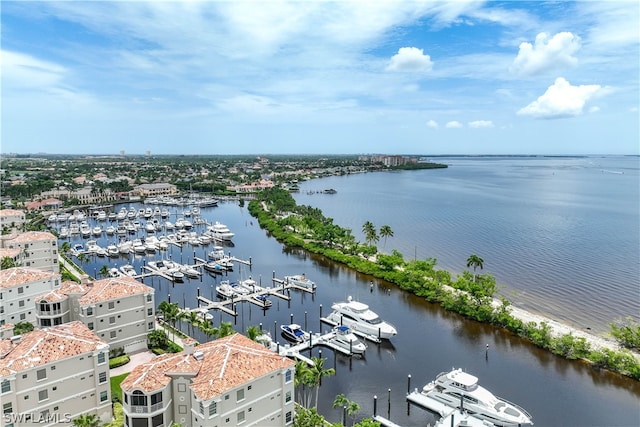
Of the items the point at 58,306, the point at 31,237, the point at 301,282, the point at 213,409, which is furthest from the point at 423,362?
the point at 31,237

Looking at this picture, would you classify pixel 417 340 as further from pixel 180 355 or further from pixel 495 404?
pixel 180 355

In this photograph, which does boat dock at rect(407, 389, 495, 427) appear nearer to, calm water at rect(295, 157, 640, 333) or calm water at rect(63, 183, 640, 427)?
calm water at rect(63, 183, 640, 427)

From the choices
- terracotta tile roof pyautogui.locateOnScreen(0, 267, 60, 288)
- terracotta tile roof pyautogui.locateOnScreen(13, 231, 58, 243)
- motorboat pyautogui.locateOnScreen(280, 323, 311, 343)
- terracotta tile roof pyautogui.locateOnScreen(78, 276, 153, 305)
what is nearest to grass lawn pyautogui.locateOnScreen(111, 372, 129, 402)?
terracotta tile roof pyautogui.locateOnScreen(78, 276, 153, 305)

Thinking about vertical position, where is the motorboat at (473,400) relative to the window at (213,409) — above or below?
below

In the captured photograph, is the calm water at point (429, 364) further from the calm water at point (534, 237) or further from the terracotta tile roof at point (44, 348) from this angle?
the terracotta tile roof at point (44, 348)

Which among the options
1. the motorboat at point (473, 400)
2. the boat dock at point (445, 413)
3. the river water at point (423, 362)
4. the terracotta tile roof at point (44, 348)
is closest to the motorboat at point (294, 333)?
the river water at point (423, 362)

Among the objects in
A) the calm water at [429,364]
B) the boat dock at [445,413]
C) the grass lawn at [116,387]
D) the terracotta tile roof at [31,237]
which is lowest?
the calm water at [429,364]
